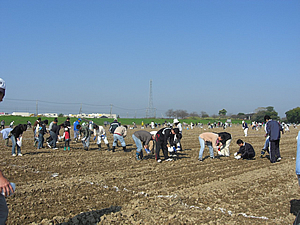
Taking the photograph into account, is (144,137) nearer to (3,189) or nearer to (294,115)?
(3,189)

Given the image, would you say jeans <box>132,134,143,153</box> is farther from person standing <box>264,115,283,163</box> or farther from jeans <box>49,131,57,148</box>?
jeans <box>49,131,57,148</box>

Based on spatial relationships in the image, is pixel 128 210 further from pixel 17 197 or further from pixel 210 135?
pixel 210 135

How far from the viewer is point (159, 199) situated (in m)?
5.93

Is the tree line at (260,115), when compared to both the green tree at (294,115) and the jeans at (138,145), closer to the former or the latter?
the green tree at (294,115)

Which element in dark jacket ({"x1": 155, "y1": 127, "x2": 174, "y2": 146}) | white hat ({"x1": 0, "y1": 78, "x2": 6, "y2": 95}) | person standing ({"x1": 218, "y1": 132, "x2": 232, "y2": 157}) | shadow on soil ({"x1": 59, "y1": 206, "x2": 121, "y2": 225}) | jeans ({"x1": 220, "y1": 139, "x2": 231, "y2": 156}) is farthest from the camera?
jeans ({"x1": 220, "y1": 139, "x2": 231, "y2": 156})

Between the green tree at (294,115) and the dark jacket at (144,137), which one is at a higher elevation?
the green tree at (294,115)

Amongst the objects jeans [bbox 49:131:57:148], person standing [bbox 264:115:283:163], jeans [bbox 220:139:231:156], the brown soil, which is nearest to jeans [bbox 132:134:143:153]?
the brown soil

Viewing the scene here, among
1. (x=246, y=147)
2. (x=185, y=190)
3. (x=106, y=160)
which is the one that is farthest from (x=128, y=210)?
(x=246, y=147)

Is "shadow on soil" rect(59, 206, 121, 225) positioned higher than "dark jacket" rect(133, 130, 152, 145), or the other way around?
"dark jacket" rect(133, 130, 152, 145)

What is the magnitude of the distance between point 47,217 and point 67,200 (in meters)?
0.96

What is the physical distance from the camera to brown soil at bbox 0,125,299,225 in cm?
492

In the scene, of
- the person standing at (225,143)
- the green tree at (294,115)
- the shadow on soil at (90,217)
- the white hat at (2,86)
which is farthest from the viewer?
the green tree at (294,115)

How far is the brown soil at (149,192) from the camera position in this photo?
16.1 feet

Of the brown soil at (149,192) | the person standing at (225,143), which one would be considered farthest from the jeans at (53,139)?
the person standing at (225,143)
